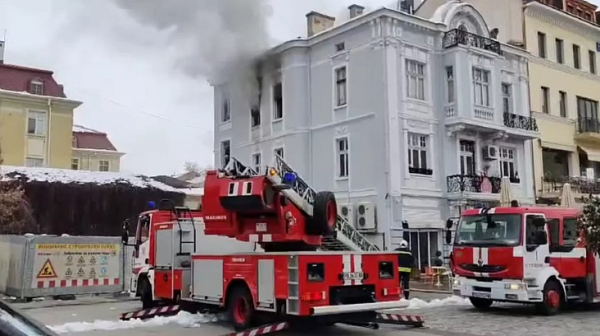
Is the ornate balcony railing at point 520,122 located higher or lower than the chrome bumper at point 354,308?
higher

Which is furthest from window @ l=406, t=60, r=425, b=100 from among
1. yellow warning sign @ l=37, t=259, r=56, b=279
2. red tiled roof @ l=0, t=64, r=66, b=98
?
red tiled roof @ l=0, t=64, r=66, b=98

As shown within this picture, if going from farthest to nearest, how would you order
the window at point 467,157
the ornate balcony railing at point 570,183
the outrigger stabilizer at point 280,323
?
the ornate balcony railing at point 570,183
the window at point 467,157
the outrigger stabilizer at point 280,323

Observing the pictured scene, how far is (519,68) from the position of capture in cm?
3253

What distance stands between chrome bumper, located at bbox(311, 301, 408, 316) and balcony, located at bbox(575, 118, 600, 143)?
26.5 m

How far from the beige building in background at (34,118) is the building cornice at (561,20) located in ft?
101

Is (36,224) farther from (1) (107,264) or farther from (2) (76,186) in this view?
(1) (107,264)

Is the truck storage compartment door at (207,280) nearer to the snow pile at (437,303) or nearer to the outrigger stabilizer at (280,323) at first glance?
the outrigger stabilizer at (280,323)

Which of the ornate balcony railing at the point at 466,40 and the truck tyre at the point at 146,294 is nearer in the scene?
the truck tyre at the point at 146,294

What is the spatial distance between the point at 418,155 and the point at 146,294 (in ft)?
→ 50.2

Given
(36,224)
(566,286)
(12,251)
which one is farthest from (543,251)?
(36,224)

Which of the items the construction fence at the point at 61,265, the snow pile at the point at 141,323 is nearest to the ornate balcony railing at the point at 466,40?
the construction fence at the point at 61,265

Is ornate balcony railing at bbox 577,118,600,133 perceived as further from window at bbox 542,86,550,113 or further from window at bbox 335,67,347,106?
window at bbox 335,67,347,106

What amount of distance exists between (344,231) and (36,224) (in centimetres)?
2040

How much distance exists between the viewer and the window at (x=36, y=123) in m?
45.3
